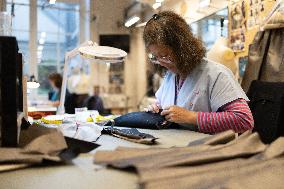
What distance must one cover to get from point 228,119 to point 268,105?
615 millimetres

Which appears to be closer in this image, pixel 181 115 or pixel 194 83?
pixel 181 115

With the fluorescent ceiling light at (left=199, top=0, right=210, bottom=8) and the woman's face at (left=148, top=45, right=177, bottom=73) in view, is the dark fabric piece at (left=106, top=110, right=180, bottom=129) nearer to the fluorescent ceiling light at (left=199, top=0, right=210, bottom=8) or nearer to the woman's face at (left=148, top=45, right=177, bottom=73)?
the woman's face at (left=148, top=45, right=177, bottom=73)

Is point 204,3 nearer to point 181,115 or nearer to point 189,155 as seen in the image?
point 181,115

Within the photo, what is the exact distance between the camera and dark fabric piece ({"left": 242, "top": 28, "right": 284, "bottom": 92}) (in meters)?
1.84

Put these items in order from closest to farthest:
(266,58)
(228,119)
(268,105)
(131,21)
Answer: (228,119) < (131,21) < (268,105) < (266,58)

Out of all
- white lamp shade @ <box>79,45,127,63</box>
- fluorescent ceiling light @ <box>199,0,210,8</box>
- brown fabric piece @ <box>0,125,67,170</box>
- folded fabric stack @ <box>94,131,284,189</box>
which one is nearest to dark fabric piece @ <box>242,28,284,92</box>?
fluorescent ceiling light @ <box>199,0,210,8</box>

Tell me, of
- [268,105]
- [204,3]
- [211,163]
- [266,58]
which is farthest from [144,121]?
[204,3]

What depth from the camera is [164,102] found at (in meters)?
1.46

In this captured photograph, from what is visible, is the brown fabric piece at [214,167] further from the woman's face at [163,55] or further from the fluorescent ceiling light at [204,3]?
the fluorescent ceiling light at [204,3]

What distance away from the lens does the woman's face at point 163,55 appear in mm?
1259

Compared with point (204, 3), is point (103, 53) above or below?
below

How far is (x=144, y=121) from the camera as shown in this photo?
1.22m

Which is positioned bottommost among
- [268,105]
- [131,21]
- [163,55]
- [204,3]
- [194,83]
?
[268,105]

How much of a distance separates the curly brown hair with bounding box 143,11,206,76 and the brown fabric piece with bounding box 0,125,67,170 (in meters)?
0.62
